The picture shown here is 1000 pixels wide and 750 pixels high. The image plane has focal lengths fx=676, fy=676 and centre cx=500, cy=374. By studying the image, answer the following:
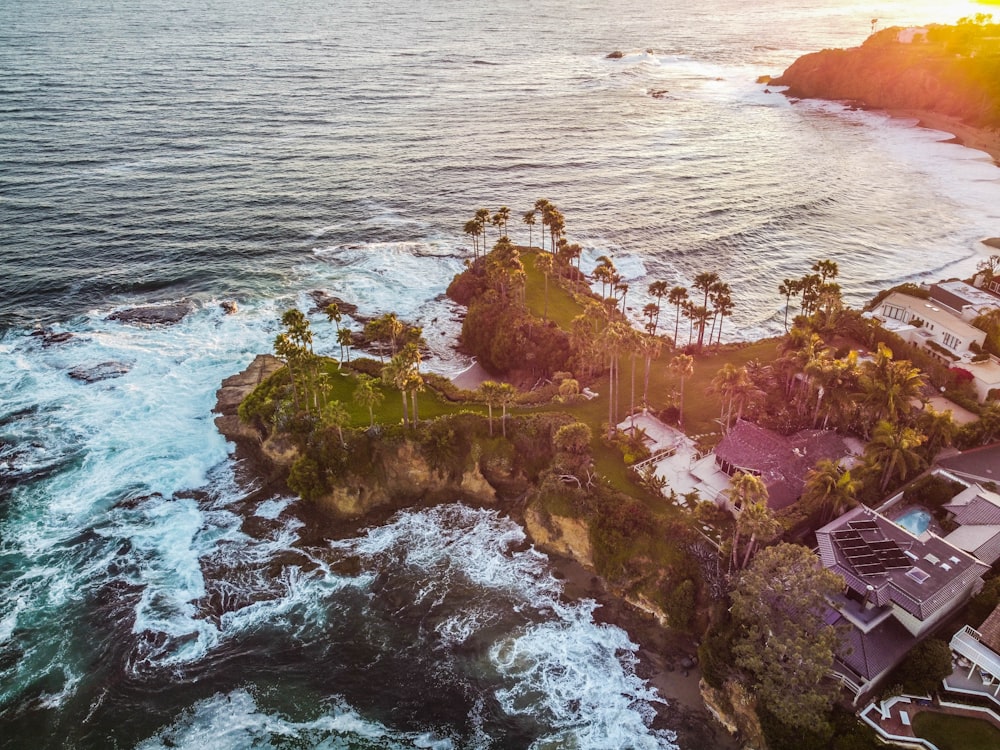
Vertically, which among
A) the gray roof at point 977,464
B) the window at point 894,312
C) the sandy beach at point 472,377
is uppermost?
the window at point 894,312

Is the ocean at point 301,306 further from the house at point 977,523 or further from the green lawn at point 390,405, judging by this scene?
the house at point 977,523

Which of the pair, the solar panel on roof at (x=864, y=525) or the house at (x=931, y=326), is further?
the house at (x=931, y=326)

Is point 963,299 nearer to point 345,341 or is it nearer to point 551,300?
point 551,300

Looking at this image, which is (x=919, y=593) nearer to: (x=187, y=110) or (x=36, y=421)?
(x=36, y=421)

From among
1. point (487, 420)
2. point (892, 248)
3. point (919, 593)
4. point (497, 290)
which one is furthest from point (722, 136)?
point (919, 593)

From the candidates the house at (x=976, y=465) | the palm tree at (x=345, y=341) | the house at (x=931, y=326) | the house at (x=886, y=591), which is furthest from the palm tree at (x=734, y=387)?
the palm tree at (x=345, y=341)

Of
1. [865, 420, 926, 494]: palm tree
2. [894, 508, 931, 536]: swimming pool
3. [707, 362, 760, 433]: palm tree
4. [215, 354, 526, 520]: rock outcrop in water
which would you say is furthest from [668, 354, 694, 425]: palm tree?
[894, 508, 931, 536]: swimming pool
